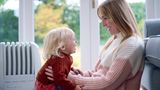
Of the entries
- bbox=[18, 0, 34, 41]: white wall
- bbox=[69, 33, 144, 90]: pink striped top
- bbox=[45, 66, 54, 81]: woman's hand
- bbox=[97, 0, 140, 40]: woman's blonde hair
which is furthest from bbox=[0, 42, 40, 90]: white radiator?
bbox=[97, 0, 140, 40]: woman's blonde hair

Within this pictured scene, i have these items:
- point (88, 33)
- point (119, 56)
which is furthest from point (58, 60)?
point (88, 33)

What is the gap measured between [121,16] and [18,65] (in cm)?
108

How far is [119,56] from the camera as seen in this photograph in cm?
128

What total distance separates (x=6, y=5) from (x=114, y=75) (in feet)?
5.40

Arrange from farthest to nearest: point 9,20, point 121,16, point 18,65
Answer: point 9,20 → point 18,65 → point 121,16

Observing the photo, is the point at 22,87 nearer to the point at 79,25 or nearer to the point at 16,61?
the point at 16,61

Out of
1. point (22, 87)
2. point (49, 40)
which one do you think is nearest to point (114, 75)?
point (49, 40)

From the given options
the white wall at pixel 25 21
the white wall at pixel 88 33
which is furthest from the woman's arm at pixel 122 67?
the white wall at pixel 25 21

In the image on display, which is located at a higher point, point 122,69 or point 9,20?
point 9,20

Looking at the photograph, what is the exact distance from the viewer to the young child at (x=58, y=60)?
1372 millimetres

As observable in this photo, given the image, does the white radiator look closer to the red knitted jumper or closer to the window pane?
the window pane

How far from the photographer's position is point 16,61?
84.6 inches

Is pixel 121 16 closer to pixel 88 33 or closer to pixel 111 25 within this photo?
pixel 111 25

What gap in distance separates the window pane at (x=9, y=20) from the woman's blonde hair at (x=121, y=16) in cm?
141
